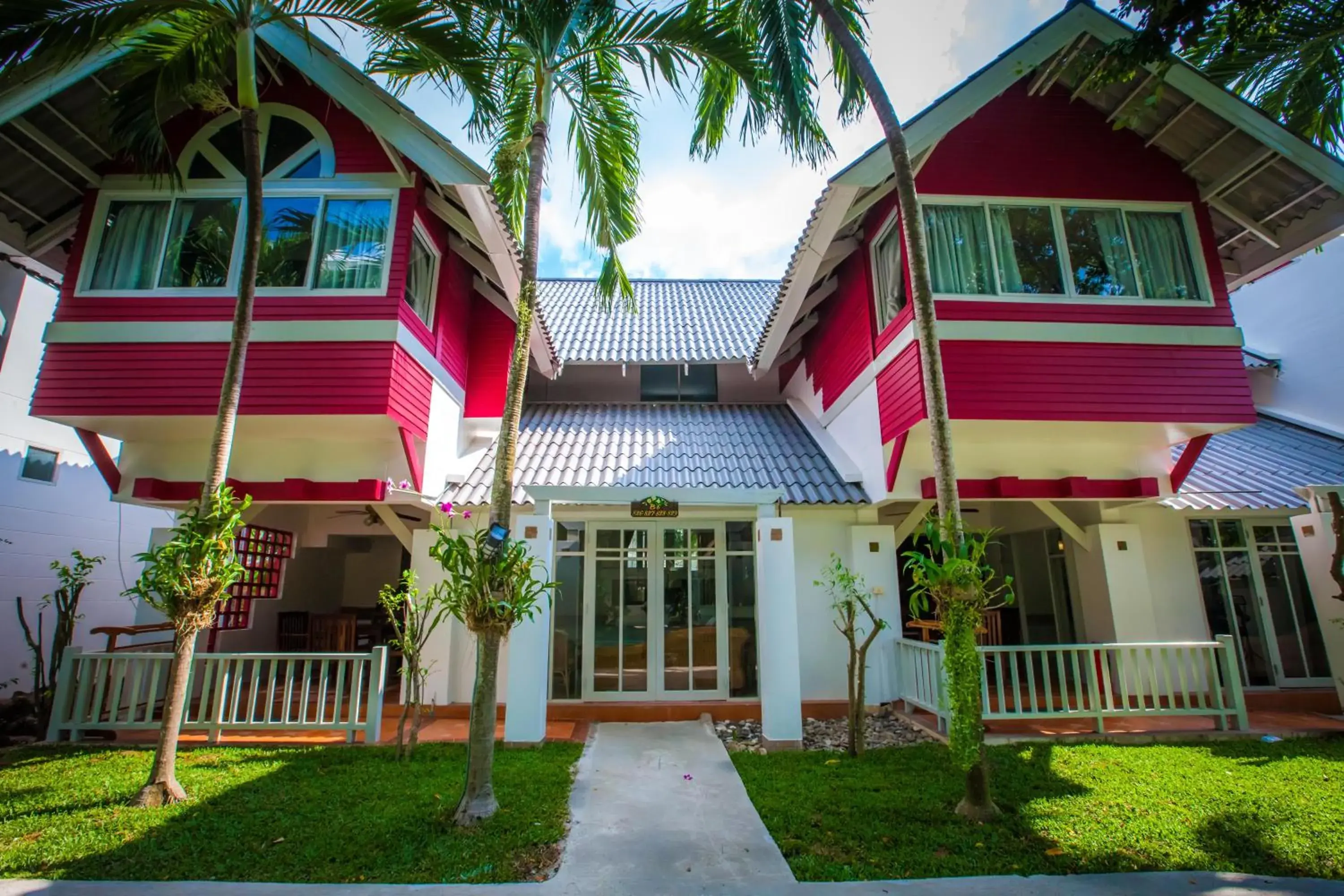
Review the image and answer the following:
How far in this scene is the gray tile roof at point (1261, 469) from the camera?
930cm

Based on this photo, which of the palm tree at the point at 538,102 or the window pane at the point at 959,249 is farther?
the window pane at the point at 959,249

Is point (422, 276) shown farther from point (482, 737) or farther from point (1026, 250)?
point (1026, 250)

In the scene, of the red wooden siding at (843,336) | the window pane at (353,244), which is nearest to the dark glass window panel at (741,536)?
the red wooden siding at (843,336)

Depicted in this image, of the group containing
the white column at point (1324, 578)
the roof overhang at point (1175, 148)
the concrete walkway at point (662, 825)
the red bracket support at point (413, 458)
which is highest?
the roof overhang at point (1175, 148)

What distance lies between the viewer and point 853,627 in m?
7.63

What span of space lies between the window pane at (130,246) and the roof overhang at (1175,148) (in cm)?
874

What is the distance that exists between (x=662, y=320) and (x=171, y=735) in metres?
11.6

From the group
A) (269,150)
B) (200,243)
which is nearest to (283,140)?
(269,150)

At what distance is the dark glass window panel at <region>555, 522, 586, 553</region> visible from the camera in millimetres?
9531

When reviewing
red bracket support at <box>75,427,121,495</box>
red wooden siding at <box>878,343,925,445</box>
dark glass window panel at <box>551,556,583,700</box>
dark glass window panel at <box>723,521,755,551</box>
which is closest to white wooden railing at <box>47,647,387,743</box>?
red bracket support at <box>75,427,121,495</box>

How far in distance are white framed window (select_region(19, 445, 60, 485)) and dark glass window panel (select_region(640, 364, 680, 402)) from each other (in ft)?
32.5

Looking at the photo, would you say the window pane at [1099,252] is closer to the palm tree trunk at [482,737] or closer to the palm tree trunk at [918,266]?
the palm tree trunk at [918,266]

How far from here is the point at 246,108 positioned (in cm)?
599

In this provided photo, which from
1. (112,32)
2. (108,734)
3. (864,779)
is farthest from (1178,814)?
(112,32)
